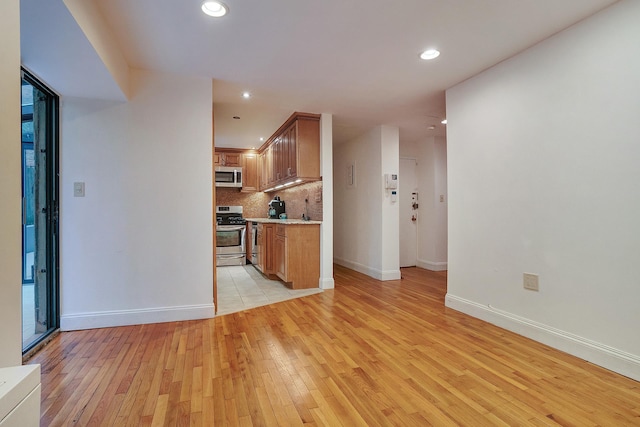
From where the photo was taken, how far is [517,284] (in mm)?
2551

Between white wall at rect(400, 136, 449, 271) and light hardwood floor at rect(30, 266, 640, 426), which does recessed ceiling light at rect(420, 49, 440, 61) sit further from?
white wall at rect(400, 136, 449, 271)

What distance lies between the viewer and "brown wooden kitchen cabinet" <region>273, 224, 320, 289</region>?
157 inches

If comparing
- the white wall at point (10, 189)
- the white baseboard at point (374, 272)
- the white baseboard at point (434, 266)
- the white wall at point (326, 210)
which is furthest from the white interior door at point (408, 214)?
the white wall at point (10, 189)

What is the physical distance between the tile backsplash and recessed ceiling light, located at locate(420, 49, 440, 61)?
6.90 ft

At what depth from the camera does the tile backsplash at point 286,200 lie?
456 cm

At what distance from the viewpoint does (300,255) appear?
4.02 m

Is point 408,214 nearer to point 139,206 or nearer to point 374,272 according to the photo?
point 374,272

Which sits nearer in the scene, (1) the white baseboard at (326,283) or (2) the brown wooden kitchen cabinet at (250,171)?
(1) the white baseboard at (326,283)

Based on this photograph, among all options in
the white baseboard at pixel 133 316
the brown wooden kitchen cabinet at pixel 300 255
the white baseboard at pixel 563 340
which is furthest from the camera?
the brown wooden kitchen cabinet at pixel 300 255

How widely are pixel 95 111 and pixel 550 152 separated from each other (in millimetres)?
3760

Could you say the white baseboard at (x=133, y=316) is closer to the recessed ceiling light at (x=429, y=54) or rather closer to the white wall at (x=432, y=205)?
the recessed ceiling light at (x=429, y=54)

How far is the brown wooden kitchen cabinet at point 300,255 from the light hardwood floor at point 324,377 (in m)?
1.17

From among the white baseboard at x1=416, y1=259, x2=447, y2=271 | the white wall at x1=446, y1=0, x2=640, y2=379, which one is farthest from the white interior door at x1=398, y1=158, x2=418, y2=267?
the white wall at x1=446, y1=0, x2=640, y2=379

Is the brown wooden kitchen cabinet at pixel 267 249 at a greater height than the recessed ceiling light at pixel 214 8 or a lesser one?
lesser
